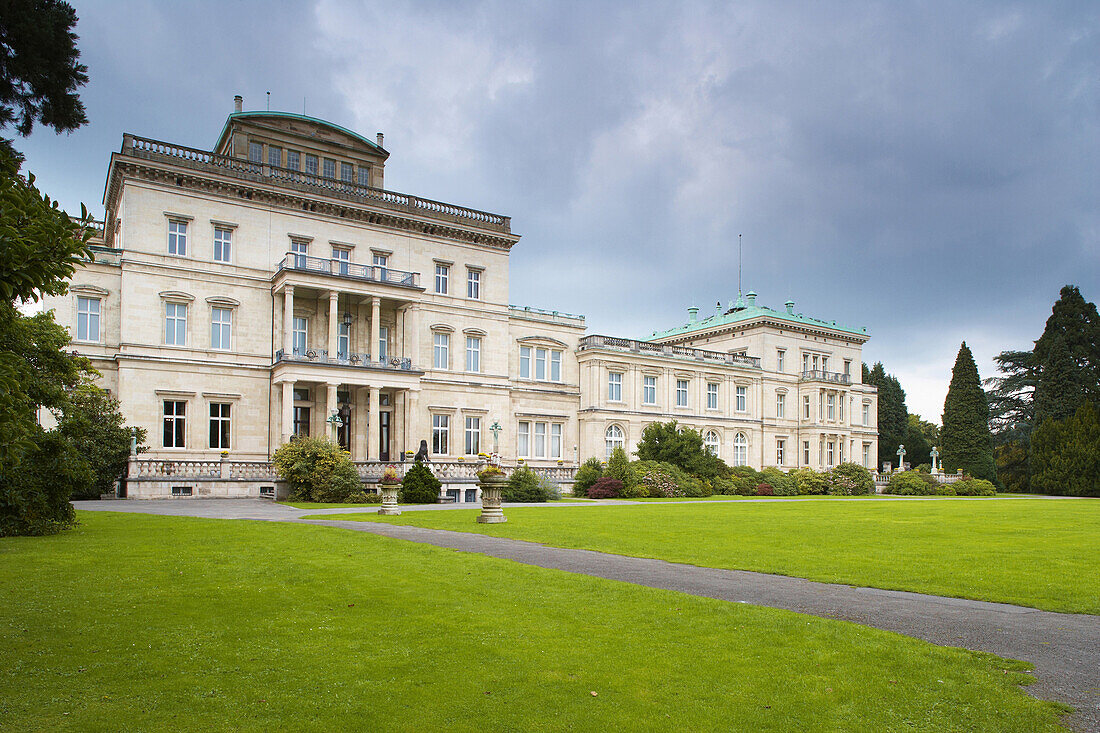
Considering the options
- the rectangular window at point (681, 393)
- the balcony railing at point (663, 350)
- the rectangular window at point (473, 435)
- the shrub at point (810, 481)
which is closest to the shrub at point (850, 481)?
the shrub at point (810, 481)

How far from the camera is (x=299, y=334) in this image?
4094cm

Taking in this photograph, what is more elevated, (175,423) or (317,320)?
(317,320)

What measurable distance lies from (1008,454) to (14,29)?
79698mm

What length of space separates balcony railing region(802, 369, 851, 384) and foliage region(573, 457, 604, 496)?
101 ft

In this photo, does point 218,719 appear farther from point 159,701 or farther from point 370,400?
point 370,400

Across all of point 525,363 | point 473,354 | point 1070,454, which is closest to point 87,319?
point 473,354

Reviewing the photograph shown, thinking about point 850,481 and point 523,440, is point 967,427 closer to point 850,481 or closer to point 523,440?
point 850,481

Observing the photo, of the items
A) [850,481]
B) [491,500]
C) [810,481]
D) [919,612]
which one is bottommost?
[850,481]

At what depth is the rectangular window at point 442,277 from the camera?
46062mm

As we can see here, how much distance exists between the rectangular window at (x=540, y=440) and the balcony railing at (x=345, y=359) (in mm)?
12537

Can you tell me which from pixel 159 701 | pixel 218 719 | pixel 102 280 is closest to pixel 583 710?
pixel 218 719

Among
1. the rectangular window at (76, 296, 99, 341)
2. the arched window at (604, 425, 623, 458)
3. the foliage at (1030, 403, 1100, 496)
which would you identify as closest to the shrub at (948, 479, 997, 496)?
the foliage at (1030, 403, 1100, 496)

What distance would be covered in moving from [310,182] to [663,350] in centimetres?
2978

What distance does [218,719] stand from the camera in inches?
199
